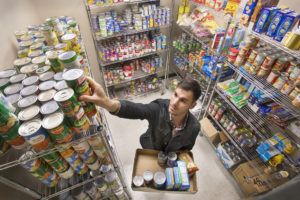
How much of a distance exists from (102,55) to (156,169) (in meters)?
1.88

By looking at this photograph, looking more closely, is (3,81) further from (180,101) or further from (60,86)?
(180,101)

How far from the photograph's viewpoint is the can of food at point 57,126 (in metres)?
0.69

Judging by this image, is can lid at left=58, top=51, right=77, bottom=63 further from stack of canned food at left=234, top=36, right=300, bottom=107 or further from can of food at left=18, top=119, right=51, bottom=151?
stack of canned food at left=234, top=36, right=300, bottom=107

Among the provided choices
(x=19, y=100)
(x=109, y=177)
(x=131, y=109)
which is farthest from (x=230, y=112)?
(x=19, y=100)

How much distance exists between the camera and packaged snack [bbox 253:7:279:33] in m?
1.29

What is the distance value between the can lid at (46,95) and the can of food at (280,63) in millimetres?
1830

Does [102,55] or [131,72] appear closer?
[102,55]

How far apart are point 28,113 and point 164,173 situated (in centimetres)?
103

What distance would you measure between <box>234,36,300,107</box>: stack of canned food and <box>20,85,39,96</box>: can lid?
1856mm

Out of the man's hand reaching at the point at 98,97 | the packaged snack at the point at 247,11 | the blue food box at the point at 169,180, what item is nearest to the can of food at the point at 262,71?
the packaged snack at the point at 247,11

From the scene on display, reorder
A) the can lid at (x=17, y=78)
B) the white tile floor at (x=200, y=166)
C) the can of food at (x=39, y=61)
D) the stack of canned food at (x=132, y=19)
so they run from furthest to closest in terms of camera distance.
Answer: the stack of canned food at (x=132, y=19) → the white tile floor at (x=200, y=166) → the can of food at (x=39, y=61) → the can lid at (x=17, y=78)

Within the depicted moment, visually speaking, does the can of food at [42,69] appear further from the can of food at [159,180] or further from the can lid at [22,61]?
the can of food at [159,180]

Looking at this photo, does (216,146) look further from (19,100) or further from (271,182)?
(19,100)

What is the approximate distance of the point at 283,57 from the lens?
54.9 inches
